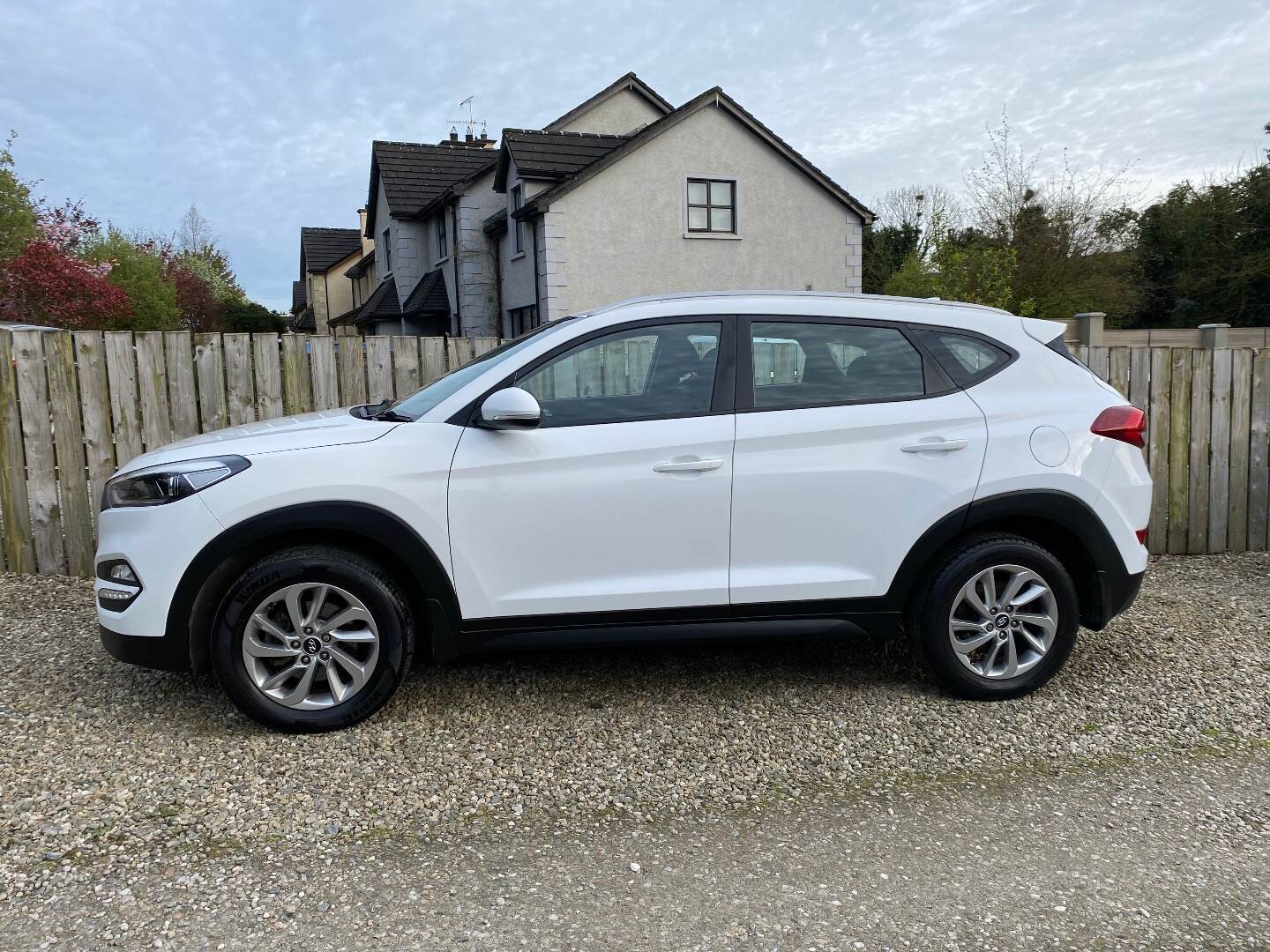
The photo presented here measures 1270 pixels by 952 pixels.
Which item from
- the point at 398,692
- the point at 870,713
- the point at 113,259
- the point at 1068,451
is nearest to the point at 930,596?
the point at 870,713

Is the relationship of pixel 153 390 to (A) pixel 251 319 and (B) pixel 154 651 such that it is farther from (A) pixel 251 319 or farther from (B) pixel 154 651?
(A) pixel 251 319

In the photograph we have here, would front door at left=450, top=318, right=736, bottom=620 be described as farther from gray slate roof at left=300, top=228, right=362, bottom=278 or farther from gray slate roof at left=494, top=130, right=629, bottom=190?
gray slate roof at left=300, top=228, right=362, bottom=278

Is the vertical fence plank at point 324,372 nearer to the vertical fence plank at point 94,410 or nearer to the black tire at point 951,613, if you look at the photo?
the vertical fence plank at point 94,410

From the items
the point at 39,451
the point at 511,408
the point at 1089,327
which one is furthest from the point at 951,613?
the point at 1089,327

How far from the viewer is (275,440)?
12.8 ft

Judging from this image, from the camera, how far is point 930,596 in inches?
162

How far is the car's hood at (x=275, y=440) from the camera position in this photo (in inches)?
152

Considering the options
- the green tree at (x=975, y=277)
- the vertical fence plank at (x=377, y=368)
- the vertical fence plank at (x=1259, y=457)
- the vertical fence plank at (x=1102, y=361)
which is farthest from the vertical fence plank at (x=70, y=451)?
the green tree at (x=975, y=277)

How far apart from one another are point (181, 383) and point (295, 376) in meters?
0.73

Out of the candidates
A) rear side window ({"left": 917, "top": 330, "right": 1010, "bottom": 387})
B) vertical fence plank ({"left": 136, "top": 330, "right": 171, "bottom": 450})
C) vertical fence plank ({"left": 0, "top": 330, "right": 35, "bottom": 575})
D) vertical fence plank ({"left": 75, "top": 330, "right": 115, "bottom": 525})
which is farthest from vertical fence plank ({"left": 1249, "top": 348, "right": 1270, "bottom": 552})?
vertical fence plank ({"left": 0, "top": 330, "right": 35, "bottom": 575})

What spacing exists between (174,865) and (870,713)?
9.20 feet

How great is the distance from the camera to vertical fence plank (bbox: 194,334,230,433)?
20.9ft

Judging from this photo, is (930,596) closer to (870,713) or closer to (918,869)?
(870,713)

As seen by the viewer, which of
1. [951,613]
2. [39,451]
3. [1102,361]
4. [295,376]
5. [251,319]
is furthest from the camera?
[251,319]
